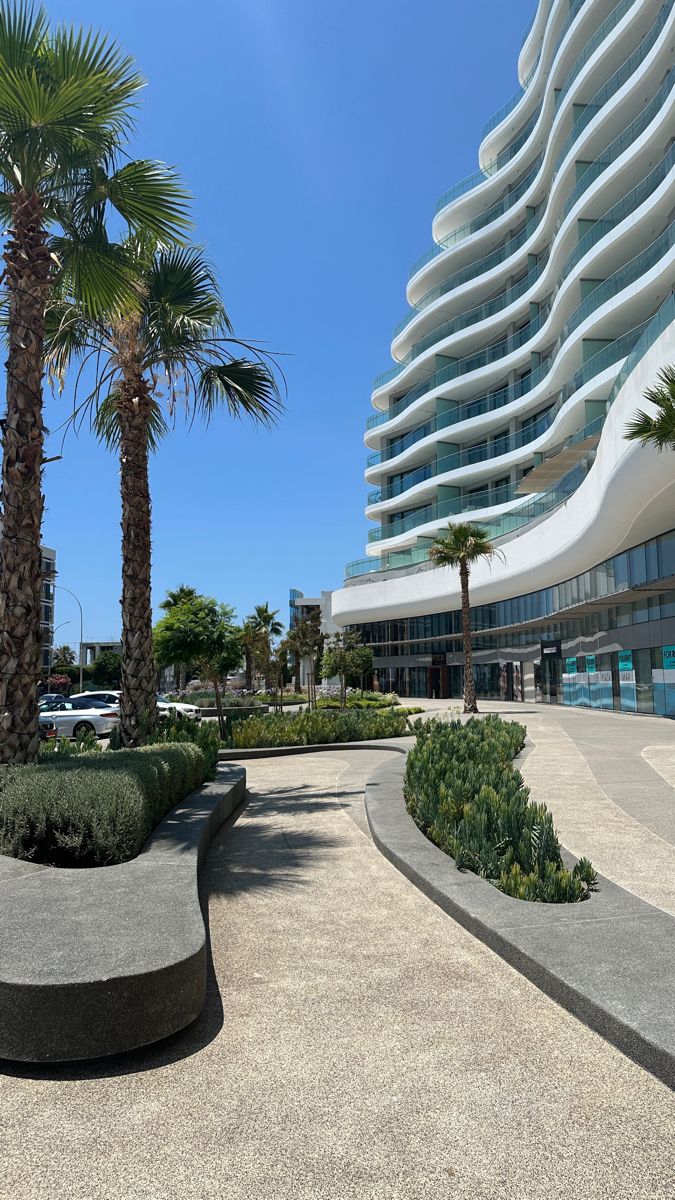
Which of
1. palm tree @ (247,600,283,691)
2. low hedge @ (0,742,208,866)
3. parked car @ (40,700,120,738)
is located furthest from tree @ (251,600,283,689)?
low hedge @ (0,742,208,866)

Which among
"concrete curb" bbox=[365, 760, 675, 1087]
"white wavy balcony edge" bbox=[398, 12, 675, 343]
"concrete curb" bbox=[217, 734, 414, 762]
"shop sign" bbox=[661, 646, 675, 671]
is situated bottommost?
"concrete curb" bbox=[217, 734, 414, 762]

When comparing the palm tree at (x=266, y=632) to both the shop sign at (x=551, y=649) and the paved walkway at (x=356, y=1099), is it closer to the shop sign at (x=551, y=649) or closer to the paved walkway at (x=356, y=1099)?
the shop sign at (x=551, y=649)

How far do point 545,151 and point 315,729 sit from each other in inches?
1626

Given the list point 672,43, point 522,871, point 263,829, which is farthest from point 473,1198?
point 672,43

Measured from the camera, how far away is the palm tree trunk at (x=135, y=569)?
12.1 meters

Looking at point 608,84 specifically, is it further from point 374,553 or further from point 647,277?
point 374,553

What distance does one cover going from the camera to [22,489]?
8.73m

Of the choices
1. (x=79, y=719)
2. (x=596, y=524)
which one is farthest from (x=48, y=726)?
(x=596, y=524)

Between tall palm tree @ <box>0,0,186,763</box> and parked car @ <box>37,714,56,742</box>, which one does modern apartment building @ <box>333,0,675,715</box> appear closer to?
tall palm tree @ <box>0,0,186,763</box>

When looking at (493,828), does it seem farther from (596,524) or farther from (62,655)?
(62,655)

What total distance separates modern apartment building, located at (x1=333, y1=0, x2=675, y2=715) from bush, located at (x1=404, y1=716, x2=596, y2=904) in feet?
31.8

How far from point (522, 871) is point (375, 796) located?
408cm

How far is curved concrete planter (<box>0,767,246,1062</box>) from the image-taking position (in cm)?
346

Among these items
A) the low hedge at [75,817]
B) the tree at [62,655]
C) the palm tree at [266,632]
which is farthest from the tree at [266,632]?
the tree at [62,655]
